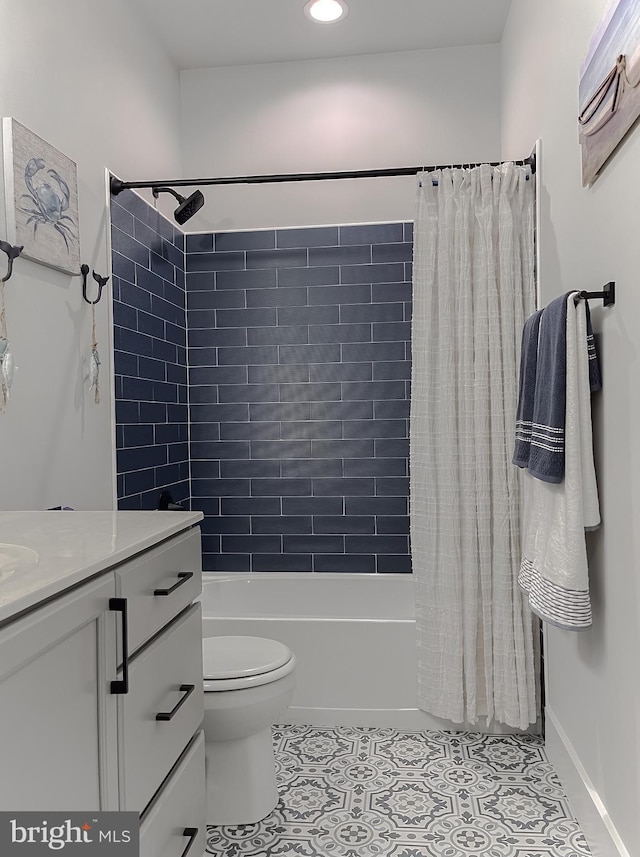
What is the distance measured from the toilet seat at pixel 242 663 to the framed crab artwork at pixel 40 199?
129cm

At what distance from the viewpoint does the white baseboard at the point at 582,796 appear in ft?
5.47

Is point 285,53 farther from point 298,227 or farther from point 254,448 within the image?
point 254,448

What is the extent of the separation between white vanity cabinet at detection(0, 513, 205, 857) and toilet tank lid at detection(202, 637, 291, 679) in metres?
0.28

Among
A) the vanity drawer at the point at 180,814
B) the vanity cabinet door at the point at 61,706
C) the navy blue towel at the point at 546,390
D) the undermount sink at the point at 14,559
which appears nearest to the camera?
the vanity cabinet door at the point at 61,706

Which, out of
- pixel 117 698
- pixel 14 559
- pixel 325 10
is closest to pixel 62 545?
pixel 14 559

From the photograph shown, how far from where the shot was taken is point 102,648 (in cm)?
116

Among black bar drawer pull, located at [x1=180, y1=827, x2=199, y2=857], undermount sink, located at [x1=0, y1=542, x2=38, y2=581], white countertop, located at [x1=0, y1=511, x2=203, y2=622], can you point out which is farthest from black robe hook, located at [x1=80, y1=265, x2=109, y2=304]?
black bar drawer pull, located at [x1=180, y1=827, x2=199, y2=857]

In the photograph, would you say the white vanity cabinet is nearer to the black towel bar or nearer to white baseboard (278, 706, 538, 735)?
white baseboard (278, 706, 538, 735)

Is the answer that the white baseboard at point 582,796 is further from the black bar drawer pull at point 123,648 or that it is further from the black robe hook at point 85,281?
the black robe hook at point 85,281

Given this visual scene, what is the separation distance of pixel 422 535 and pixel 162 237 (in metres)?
1.78

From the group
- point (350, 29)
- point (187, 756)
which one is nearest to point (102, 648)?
point (187, 756)

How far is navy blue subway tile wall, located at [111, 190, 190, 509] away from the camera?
108 inches

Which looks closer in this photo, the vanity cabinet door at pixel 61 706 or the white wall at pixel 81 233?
the vanity cabinet door at pixel 61 706

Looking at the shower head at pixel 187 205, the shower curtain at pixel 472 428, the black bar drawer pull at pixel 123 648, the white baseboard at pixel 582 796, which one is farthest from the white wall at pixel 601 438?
the shower head at pixel 187 205
